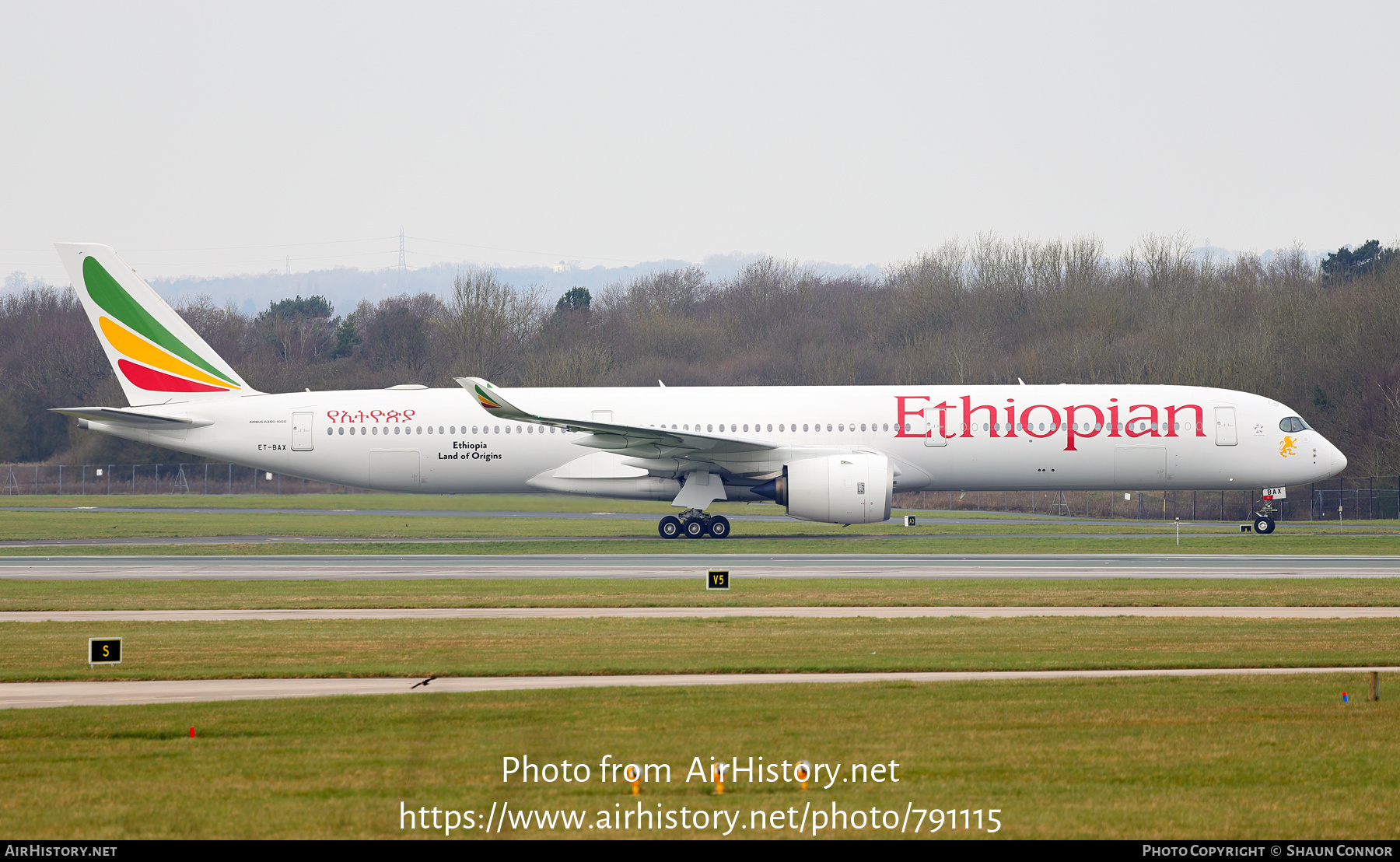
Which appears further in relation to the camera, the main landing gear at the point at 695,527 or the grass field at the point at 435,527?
the grass field at the point at 435,527

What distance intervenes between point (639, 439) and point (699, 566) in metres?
6.52

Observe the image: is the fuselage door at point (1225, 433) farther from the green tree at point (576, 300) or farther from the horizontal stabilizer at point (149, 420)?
the green tree at point (576, 300)

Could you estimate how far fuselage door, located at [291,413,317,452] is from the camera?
3531 cm

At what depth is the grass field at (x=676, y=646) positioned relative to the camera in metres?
14.3

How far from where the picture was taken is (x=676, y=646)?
15789 mm

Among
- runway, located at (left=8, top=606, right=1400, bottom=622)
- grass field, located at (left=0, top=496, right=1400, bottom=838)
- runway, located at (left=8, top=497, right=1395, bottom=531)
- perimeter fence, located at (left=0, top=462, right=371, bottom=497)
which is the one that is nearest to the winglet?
runway, located at (left=8, top=497, right=1395, bottom=531)

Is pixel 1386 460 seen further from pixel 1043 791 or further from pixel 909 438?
pixel 1043 791

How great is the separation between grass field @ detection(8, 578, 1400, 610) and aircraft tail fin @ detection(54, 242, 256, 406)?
12605mm

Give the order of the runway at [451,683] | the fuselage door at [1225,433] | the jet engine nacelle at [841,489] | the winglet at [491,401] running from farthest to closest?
the fuselage door at [1225,433] → the jet engine nacelle at [841,489] → the winglet at [491,401] → the runway at [451,683]

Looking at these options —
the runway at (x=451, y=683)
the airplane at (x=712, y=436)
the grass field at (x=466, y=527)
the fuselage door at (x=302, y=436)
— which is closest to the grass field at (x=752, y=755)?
the runway at (x=451, y=683)

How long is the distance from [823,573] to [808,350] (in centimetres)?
5669

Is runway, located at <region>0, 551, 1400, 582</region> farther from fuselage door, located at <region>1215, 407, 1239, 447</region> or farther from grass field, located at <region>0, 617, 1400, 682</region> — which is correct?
grass field, located at <region>0, 617, 1400, 682</region>

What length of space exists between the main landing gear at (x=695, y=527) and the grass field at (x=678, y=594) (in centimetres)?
989

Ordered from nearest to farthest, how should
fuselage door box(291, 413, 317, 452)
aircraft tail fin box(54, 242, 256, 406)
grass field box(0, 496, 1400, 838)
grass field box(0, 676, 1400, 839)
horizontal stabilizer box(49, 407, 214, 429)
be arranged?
grass field box(0, 676, 1400, 839)
grass field box(0, 496, 1400, 838)
horizontal stabilizer box(49, 407, 214, 429)
fuselage door box(291, 413, 317, 452)
aircraft tail fin box(54, 242, 256, 406)
